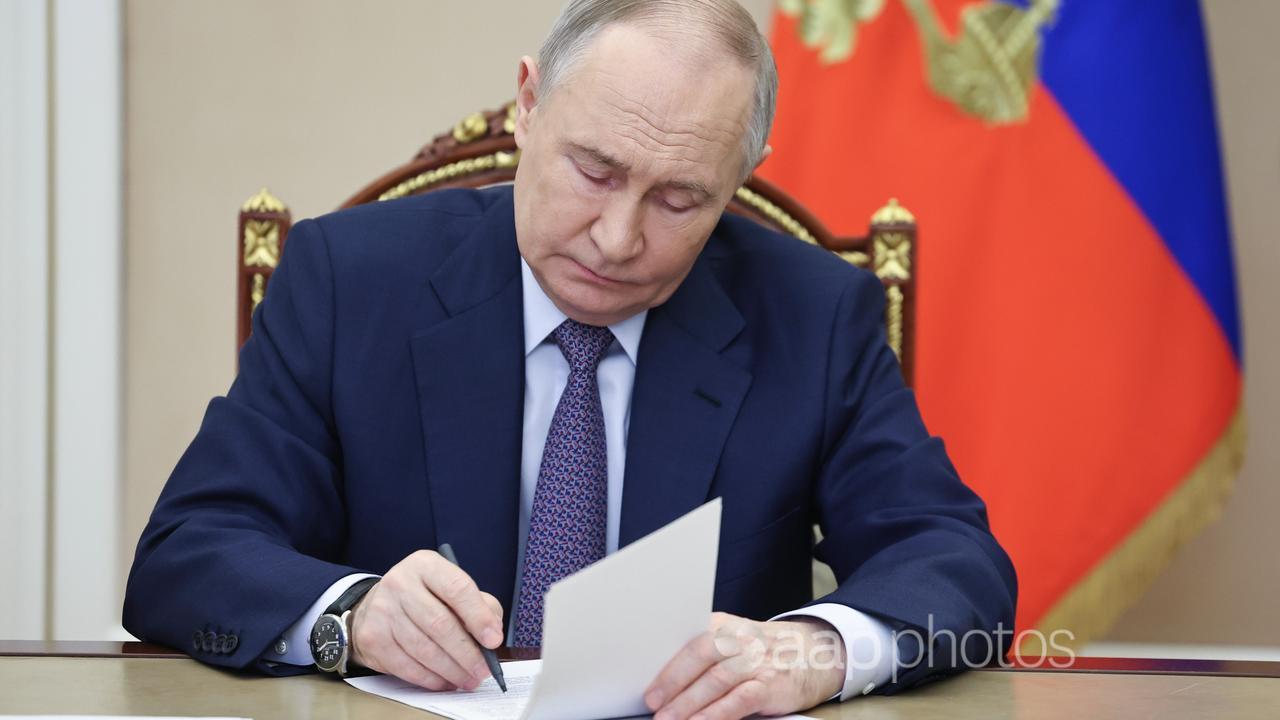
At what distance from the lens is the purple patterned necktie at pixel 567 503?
1668 mm

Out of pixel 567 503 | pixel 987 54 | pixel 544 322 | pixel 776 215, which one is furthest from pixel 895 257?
pixel 987 54

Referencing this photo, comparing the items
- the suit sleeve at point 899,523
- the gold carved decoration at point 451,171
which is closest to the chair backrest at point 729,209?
the gold carved decoration at point 451,171

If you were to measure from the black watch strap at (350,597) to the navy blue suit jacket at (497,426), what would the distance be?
210 mm

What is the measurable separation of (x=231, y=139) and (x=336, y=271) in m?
1.67

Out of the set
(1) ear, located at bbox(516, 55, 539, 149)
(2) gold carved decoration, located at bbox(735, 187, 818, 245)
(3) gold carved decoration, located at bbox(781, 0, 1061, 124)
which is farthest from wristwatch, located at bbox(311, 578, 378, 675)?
(3) gold carved decoration, located at bbox(781, 0, 1061, 124)

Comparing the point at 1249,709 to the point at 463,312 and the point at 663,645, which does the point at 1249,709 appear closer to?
the point at 663,645

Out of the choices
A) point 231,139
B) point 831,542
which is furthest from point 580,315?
point 231,139

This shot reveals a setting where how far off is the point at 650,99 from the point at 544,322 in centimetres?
38

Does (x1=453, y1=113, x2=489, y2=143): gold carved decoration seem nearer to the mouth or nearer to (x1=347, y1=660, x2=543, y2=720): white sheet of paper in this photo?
the mouth

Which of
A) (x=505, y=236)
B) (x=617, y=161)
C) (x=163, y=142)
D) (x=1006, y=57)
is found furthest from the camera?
(x=163, y=142)

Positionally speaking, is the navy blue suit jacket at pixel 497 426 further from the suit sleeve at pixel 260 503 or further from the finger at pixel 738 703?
the finger at pixel 738 703

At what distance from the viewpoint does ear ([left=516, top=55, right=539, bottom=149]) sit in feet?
5.69

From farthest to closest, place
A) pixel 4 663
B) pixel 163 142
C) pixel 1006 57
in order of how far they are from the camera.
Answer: pixel 163 142, pixel 1006 57, pixel 4 663

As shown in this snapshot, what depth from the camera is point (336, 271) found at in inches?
70.4
